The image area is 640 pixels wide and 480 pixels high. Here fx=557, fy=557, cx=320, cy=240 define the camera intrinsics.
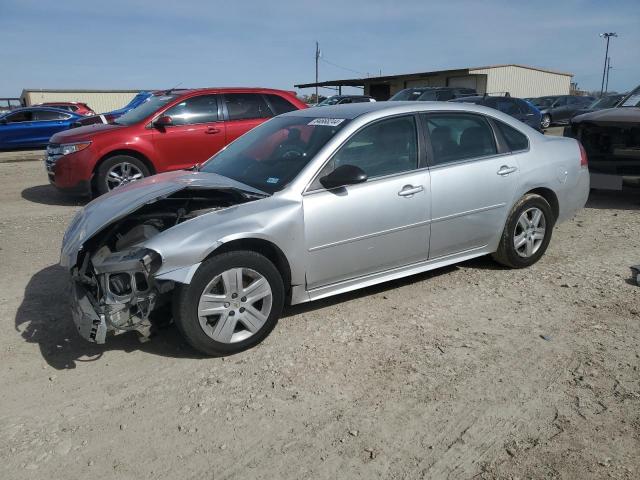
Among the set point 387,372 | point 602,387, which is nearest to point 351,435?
point 387,372

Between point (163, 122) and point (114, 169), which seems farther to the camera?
point (163, 122)

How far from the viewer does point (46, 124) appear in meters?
17.1

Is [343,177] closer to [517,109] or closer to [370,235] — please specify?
[370,235]

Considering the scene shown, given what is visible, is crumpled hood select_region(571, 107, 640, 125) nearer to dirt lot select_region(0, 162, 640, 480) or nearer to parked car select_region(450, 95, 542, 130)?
dirt lot select_region(0, 162, 640, 480)

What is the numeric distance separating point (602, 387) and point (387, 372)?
1.25 metres

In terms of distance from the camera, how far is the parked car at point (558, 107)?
2623 cm

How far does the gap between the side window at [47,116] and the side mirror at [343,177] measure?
16.1 metres

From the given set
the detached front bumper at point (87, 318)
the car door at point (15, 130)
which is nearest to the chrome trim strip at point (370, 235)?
the detached front bumper at point (87, 318)

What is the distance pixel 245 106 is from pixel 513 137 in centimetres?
516

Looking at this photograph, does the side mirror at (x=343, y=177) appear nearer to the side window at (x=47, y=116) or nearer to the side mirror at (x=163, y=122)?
the side mirror at (x=163, y=122)

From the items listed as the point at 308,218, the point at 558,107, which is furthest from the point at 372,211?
the point at 558,107

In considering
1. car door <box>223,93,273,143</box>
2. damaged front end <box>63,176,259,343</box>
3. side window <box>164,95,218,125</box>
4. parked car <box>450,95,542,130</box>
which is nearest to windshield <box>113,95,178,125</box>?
side window <box>164,95,218,125</box>

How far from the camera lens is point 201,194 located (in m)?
3.96

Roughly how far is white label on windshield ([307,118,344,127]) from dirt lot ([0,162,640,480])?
1.42 metres
